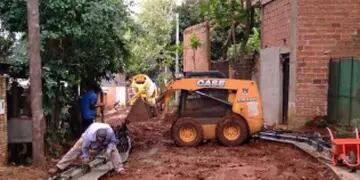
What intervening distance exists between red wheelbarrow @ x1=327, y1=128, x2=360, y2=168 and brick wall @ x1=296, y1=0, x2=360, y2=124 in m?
6.65

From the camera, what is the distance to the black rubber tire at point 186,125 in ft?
55.6

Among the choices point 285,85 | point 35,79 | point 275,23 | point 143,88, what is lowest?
point 143,88

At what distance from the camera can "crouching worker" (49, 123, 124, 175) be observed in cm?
1270

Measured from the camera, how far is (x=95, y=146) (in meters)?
13.1

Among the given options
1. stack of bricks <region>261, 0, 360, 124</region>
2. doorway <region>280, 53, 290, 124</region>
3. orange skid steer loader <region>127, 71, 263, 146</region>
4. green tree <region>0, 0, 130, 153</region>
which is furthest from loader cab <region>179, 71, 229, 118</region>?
doorway <region>280, 53, 290, 124</region>

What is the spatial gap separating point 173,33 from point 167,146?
41.3 metres

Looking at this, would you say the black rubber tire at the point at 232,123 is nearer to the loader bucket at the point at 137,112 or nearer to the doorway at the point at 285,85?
the loader bucket at the point at 137,112

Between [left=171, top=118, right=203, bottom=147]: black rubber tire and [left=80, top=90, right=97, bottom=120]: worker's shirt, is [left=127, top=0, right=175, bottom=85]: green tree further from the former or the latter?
[left=171, top=118, right=203, bottom=147]: black rubber tire

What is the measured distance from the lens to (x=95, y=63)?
17750mm

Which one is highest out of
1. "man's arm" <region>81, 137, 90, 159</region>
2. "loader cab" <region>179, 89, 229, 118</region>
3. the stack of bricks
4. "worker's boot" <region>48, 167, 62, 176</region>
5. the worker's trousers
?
the stack of bricks

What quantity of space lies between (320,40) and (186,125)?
4933 millimetres

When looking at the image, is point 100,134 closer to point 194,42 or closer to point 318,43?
point 318,43

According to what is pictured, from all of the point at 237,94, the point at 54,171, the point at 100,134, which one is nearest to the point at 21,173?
the point at 54,171

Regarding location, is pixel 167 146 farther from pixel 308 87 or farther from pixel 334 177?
pixel 334 177
